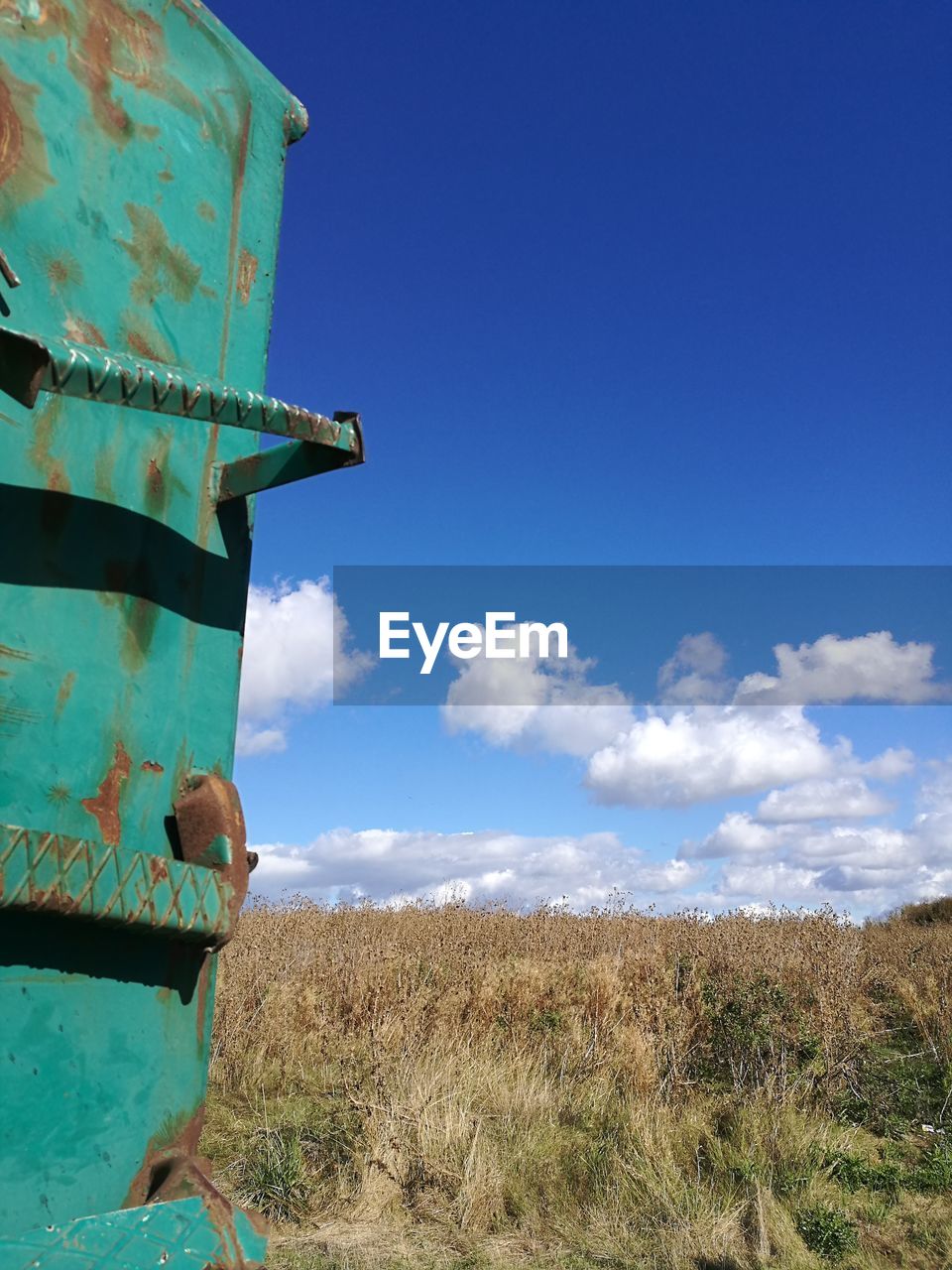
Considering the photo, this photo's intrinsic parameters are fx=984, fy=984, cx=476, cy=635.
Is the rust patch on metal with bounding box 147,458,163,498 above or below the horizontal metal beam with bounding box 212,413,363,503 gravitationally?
below

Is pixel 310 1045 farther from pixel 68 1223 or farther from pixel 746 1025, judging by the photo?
pixel 68 1223

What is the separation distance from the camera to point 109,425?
1.31 m

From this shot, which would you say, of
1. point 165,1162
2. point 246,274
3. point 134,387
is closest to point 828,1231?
point 165,1162

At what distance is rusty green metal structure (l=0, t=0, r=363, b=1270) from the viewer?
1.14 metres

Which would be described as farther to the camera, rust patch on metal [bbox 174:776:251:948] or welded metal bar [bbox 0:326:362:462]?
rust patch on metal [bbox 174:776:251:948]

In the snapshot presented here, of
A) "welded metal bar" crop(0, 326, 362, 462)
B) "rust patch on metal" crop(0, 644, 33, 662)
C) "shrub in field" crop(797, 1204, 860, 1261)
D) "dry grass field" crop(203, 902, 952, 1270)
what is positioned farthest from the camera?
"dry grass field" crop(203, 902, 952, 1270)

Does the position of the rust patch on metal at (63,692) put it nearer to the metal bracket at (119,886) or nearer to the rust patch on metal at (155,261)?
the metal bracket at (119,886)

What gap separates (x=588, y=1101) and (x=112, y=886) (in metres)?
5.13

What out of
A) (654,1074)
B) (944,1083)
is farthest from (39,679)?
(944,1083)

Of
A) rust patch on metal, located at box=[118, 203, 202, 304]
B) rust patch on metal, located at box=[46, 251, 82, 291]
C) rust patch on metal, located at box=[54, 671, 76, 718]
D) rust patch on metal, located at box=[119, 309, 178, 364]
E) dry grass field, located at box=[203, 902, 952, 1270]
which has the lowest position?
dry grass field, located at box=[203, 902, 952, 1270]

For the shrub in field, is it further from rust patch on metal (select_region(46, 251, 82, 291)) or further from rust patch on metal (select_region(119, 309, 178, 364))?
rust patch on metal (select_region(46, 251, 82, 291))

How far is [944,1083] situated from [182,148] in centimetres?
683

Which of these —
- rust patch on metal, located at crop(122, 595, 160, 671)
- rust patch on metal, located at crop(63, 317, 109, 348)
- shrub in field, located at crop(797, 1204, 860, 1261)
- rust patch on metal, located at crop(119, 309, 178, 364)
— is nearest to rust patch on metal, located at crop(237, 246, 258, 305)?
rust patch on metal, located at crop(119, 309, 178, 364)

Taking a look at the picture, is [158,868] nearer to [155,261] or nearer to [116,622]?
[116,622]
